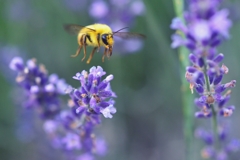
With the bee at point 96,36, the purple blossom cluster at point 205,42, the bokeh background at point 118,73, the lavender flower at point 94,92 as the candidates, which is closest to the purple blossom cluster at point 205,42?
the purple blossom cluster at point 205,42

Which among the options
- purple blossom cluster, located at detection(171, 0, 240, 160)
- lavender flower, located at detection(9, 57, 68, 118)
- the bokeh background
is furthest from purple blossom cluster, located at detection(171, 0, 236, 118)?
the bokeh background

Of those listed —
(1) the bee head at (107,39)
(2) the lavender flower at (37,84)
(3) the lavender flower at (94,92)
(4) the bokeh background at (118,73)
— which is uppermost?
(4) the bokeh background at (118,73)

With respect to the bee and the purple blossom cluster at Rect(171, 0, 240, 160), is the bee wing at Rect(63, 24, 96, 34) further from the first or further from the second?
→ the purple blossom cluster at Rect(171, 0, 240, 160)

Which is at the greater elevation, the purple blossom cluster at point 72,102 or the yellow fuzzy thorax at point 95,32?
the yellow fuzzy thorax at point 95,32

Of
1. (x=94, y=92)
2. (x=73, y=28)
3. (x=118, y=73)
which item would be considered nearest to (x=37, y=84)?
(x=73, y=28)

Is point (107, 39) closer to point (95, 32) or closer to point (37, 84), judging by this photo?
point (95, 32)

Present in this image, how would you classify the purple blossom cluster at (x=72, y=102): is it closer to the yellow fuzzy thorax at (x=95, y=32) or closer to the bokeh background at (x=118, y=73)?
the yellow fuzzy thorax at (x=95, y=32)
